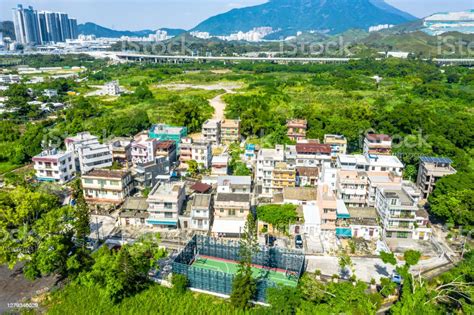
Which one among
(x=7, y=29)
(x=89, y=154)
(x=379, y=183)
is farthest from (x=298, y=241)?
(x=7, y=29)

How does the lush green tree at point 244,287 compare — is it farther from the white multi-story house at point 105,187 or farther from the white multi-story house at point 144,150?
the white multi-story house at point 144,150

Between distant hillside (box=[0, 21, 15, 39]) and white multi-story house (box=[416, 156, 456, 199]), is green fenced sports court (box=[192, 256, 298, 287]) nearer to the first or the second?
white multi-story house (box=[416, 156, 456, 199])

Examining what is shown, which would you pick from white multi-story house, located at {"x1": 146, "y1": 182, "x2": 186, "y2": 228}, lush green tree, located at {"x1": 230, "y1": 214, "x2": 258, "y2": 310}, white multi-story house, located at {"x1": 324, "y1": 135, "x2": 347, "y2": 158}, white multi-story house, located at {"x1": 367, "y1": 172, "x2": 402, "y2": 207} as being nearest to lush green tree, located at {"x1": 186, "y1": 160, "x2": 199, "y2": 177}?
white multi-story house, located at {"x1": 146, "y1": 182, "x2": 186, "y2": 228}

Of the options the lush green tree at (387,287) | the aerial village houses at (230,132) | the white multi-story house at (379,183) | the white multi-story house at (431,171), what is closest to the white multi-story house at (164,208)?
the lush green tree at (387,287)

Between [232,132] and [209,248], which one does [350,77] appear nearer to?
[232,132]

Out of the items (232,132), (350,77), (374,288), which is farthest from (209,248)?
(350,77)
